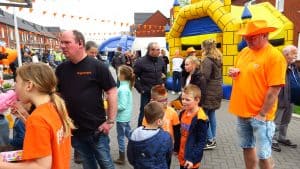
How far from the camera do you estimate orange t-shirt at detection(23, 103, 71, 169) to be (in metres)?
1.84

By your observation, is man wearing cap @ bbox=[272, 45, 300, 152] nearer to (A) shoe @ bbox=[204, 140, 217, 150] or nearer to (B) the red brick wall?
(A) shoe @ bbox=[204, 140, 217, 150]

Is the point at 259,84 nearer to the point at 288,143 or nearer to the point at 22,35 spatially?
the point at 288,143

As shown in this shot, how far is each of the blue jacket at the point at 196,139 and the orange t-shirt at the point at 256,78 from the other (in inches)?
19.1

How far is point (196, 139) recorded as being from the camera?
3.33 meters

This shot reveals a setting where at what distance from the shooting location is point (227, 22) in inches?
411

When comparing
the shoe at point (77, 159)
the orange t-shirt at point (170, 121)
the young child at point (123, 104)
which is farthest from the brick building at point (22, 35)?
the orange t-shirt at point (170, 121)

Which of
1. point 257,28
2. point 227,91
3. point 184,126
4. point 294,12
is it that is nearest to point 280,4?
point 294,12

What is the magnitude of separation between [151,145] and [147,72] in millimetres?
2976

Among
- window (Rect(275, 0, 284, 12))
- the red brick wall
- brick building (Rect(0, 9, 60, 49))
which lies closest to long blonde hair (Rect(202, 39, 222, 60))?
the red brick wall

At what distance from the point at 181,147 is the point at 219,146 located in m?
2.27

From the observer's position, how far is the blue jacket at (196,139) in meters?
3.27

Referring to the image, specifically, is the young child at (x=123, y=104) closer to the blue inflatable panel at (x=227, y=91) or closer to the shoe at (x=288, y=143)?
the shoe at (x=288, y=143)

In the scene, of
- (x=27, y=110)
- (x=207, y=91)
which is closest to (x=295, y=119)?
(x=207, y=91)

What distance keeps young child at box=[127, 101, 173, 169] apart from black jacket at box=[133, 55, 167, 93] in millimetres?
2708
